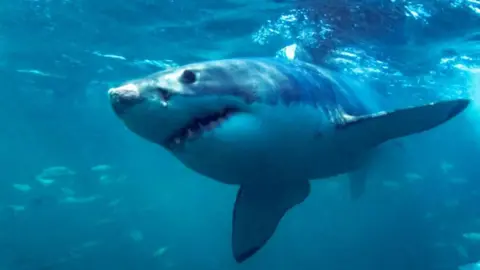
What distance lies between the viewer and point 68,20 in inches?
615

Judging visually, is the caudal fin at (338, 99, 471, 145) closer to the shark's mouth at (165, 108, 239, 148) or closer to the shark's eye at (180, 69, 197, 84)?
the shark's mouth at (165, 108, 239, 148)

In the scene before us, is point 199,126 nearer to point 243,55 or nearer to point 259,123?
point 259,123

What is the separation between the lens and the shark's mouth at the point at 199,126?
3.29 m

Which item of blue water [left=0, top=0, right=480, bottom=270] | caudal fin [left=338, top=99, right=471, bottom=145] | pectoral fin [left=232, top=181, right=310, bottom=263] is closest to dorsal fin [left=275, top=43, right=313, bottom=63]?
blue water [left=0, top=0, right=480, bottom=270]

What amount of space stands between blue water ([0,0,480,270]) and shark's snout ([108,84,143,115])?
980cm

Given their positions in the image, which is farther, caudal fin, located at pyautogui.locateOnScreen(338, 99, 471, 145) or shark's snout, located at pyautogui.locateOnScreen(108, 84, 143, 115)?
caudal fin, located at pyautogui.locateOnScreen(338, 99, 471, 145)

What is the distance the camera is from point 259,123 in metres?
3.65

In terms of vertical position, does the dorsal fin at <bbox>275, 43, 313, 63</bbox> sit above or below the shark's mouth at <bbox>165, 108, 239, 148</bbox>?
below

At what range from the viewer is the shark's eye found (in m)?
3.23

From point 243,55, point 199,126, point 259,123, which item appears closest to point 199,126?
point 199,126

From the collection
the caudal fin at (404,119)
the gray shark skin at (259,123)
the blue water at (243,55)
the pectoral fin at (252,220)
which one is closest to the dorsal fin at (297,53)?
the blue water at (243,55)

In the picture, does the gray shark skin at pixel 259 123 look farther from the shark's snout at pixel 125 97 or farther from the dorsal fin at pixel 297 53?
the dorsal fin at pixel 297 53

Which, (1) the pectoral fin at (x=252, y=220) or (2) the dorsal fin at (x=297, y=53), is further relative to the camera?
(2) the dorsal fin at (x=297, y=53)

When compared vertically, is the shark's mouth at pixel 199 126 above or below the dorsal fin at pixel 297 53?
above
